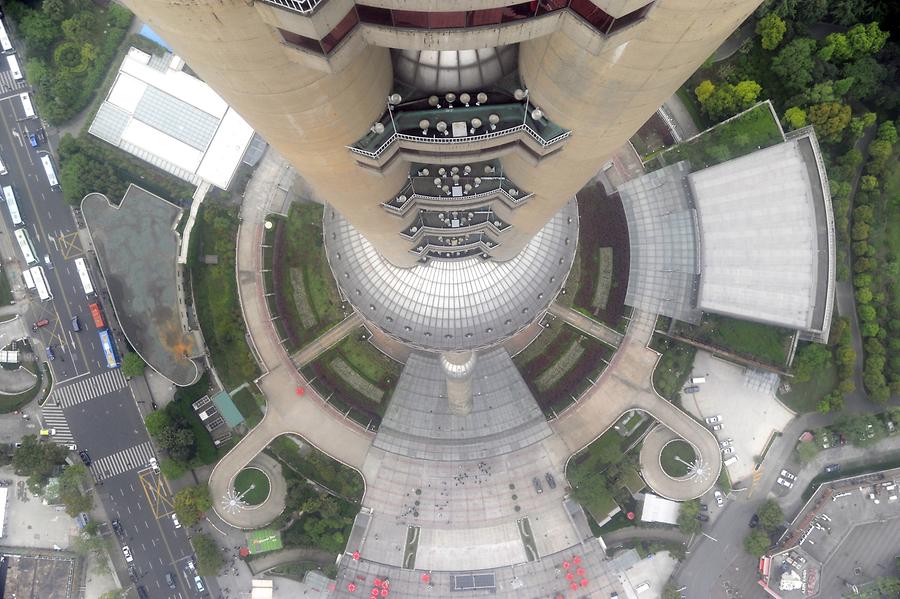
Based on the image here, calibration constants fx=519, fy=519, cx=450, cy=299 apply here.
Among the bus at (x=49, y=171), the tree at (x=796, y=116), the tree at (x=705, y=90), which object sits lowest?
the bus at (x=49, y=171)

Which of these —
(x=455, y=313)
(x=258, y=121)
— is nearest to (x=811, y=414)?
(x=455, y=313)

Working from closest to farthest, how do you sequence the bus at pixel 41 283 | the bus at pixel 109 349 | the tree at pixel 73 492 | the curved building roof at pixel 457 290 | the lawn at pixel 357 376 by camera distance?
the curved building roof at pixel 457 290 → the tree at pixel 73 492 → the lawn at pixel 357 376 → the bus at pixel 109 349 → the bus at pixel 41 283

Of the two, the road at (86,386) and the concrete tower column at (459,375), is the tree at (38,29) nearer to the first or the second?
the road at (86,386)

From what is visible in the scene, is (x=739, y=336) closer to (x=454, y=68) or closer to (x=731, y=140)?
(x=731, y=140)

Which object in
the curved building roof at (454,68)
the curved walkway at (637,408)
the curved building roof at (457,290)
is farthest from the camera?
the curved walkway at (637,408)

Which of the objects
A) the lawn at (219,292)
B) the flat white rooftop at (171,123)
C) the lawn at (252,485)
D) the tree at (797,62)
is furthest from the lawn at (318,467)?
the tree at (797,62)

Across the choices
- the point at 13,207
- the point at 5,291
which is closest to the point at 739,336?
the point at 5,291
